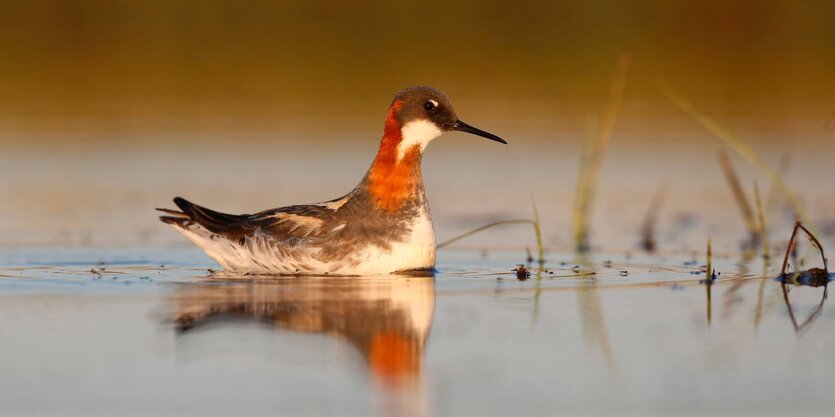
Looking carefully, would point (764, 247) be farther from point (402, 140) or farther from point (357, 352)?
point (357, 352)

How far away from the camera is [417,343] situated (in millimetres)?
7723

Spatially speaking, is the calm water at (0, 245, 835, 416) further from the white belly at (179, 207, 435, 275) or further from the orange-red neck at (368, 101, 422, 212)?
the orange-red neck at (368, 101, 422, 212)

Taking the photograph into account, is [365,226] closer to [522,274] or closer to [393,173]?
[393,173]

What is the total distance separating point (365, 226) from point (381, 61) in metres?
15.9

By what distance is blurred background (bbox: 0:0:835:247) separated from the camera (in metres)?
14.5

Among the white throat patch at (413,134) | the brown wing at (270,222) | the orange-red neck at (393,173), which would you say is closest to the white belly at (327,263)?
the brown wing at (270,222)

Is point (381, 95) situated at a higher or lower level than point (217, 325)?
higher

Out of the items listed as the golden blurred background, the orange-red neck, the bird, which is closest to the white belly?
the bird

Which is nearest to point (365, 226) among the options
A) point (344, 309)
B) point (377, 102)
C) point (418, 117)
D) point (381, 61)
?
point (418, 117)

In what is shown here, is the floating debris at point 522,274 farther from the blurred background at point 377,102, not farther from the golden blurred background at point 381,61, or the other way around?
the golden blurred background at point 381,61

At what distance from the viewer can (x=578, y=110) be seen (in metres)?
21.7

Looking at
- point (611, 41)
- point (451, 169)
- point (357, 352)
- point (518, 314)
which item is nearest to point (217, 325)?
point (357, 352)

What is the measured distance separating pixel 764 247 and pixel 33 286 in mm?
5456

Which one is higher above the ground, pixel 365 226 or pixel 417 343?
pixel 365 226
